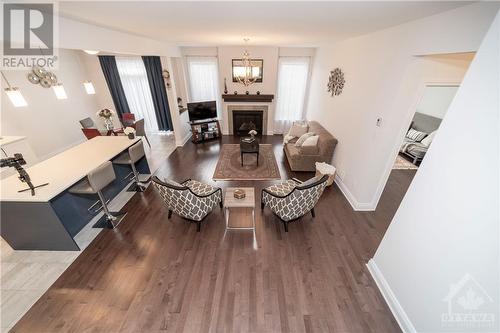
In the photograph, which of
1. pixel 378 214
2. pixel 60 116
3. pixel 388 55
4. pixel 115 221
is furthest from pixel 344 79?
pixel 60 116

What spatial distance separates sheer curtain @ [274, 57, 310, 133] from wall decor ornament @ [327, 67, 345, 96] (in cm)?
178

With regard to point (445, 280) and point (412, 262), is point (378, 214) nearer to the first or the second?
point (412, 262)

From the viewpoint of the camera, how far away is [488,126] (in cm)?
116

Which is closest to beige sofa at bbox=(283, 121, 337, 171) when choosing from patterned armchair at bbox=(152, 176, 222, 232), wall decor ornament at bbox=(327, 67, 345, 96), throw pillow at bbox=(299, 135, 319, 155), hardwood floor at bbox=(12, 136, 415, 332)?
throw pillow at bbox=(299, 135, 319, 155)

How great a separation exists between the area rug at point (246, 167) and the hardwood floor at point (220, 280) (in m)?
1.19

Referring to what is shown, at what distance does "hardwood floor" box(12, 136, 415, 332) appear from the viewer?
1.87 metres

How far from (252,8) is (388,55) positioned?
2.05 meters

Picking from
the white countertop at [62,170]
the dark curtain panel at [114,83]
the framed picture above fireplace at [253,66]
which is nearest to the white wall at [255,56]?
the framed picture above fireplace at [253,66]

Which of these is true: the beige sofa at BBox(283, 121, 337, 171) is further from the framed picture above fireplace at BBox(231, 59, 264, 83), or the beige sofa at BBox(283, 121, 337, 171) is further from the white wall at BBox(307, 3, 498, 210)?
the framed picture above fireplace at BBox(231, 59, 264, 83)

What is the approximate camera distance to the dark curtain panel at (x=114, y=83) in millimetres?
5986

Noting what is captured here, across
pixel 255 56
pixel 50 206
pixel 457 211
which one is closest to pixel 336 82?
pixel 255 56

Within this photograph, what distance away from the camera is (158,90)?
634 cm

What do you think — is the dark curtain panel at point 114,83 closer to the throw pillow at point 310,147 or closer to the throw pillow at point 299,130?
the throw pillow at point 299,130

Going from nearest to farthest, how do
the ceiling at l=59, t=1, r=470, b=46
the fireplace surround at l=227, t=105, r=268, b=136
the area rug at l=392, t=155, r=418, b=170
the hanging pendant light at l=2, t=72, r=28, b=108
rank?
the ceiling at l=59, t=1, r=470, b=46 → the hanging pendant light at l=2, t=72, r=28, b=108 → the area rug at l=392, t=155, r=418, b=170 → the fireplace surround at l=227, t=105, r=268, b=136
